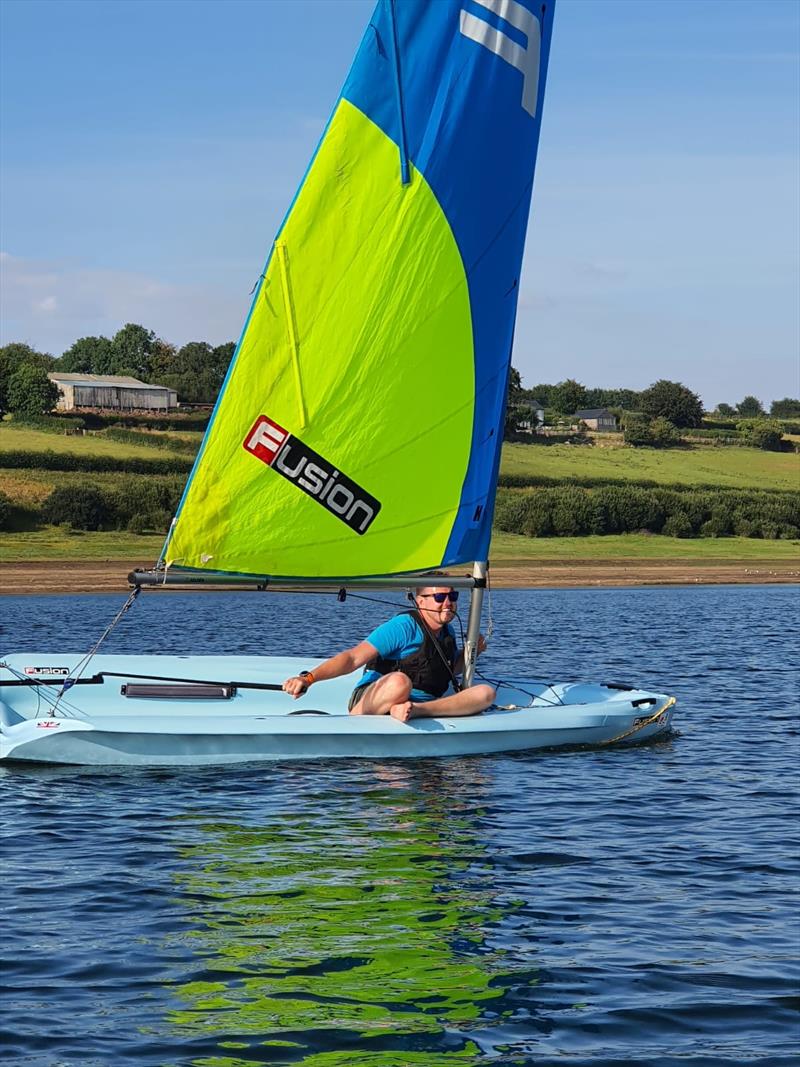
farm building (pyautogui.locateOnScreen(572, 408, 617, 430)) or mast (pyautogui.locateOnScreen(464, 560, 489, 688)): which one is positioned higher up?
farm building (pyautogui.locateOnScreen(572, 408, 617, 430))

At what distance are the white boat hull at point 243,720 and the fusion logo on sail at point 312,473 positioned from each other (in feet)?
6.36

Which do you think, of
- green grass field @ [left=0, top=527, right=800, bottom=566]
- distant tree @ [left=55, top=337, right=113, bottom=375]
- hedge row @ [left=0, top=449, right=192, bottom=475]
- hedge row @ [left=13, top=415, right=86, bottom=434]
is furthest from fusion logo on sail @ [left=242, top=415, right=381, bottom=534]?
distant tree @ [left=55, top=337, right=113, bottom=375]

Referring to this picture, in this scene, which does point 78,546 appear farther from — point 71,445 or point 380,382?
point 380,382

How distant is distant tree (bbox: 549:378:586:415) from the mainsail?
465ft

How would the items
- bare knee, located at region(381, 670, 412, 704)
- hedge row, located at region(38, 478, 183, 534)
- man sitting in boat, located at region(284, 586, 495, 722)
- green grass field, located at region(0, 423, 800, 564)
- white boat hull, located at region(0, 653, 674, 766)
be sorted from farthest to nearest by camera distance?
hedge row, located at region(38, 478, 183, 534), green grass field, located at region(0, 423, 800, 564), man sitting in boat, located at region(284, 586, 495, 722), bare knee, located at region(381, 670, 412, 704), white boat hull, located at region(0, 653, 674, 766)

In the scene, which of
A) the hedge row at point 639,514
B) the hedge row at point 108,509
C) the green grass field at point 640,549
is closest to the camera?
the hedge row at point 108,509

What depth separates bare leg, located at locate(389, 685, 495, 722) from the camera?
1444 cm

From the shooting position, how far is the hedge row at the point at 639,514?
62781 millimetres

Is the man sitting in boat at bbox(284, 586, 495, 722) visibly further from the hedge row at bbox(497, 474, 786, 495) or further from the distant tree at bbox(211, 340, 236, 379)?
the distant tree at bbox(211, 340, 236, 379)

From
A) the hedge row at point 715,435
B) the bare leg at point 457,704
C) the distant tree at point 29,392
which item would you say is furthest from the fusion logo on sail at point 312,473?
the hedge row at point 715,435

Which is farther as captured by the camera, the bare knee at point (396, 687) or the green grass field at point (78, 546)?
the green grass field at point (78, 546)

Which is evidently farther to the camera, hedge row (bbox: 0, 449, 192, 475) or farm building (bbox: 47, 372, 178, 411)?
farm building (bbox: 47, 372, 178, 411)

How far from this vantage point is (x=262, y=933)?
909 cm

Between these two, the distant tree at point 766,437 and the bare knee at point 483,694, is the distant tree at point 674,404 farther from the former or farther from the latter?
the bare knee at point 483,694
